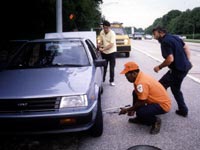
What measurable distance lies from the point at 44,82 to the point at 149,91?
5.40 feet

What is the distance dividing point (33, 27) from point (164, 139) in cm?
1639

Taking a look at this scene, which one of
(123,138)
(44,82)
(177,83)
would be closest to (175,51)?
(177,83)

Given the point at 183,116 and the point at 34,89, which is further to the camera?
the point at 183,116

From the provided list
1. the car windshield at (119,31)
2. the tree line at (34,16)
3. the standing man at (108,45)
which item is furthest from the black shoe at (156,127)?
the car windshield at (119,31)

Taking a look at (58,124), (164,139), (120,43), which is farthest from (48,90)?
(120,43)

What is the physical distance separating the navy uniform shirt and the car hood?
1.39 m

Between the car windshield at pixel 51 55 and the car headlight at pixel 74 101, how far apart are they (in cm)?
141

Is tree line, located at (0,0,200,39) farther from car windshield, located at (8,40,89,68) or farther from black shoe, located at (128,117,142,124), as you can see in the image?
black shoe, located at (128,117,142,124)

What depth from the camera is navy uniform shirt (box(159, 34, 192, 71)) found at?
545 centimetres

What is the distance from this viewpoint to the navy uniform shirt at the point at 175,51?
5445 mm

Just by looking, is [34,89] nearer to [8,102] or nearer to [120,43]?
[8,102]

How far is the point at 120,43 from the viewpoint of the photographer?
17.9 m

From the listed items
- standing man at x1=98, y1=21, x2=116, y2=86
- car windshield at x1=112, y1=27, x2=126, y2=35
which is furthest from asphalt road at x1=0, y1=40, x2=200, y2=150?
car windshield at x1=112, y1=27, x2=126, y2=35

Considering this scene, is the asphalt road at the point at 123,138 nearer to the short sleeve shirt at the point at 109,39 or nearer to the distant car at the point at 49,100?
the distant car at the point at 49,100
